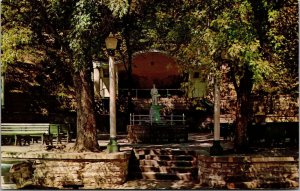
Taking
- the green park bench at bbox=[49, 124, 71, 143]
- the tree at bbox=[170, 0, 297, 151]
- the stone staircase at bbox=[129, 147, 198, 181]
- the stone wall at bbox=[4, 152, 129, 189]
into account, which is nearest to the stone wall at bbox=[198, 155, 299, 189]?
the stone staircase at bbox=[129, 147, 198, 181]

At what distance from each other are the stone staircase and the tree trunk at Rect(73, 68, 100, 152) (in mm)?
1261

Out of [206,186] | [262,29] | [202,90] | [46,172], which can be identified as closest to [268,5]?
[262,29]

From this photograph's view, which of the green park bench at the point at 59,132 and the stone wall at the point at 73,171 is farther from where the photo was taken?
the green park bench at the point at 59,132

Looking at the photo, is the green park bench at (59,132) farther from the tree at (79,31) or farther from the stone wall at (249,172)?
the stone wall at (249,172)

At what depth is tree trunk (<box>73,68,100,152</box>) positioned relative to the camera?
12.9m

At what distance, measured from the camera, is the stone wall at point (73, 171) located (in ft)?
39.5

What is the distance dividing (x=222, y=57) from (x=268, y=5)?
1974 mm

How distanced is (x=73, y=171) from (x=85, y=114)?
5.76 feet

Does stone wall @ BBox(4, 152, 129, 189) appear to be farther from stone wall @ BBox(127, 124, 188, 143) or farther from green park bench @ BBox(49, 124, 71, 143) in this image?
stone wall @ BBox(127, 124, 188, 143)

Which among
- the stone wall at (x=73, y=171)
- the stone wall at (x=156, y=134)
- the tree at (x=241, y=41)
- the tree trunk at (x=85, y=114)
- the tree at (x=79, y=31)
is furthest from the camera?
the stone wall at (x=156, y=134)

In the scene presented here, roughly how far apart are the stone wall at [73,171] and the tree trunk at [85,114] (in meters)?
0.83

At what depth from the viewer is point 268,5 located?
38.5 feet

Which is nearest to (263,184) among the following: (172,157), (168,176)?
(168,176)

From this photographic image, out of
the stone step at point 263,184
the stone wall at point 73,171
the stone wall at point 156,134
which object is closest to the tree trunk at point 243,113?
the stone step at point 263,184
